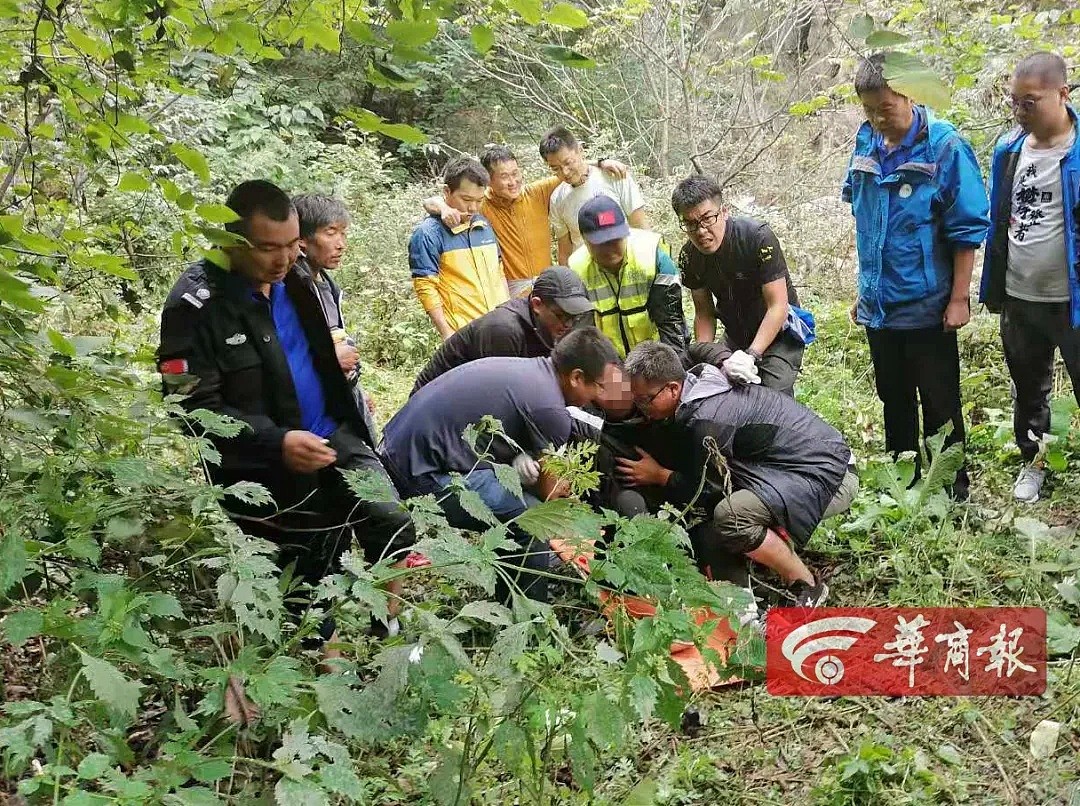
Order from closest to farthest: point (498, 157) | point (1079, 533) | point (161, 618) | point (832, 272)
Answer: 1. point (161, 618)
2. point (1079, 533)
3. point (498, 157)
4. point (832, 272)

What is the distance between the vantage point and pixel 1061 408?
4328 mm

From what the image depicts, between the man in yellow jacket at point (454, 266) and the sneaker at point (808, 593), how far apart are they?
2.26 m

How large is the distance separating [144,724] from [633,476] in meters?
2.09

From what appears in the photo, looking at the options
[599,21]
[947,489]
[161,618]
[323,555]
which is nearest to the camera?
[161,618]

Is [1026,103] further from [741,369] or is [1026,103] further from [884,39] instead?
[884,39]

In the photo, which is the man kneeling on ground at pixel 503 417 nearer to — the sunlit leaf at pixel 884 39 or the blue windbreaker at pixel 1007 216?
the blue windbreaker at pixel 1007 216

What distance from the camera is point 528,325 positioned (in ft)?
12.9

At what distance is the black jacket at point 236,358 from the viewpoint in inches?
106

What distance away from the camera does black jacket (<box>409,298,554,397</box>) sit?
3840 millimetres

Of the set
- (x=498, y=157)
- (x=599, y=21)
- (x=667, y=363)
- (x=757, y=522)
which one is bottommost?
(x=757, y=522)

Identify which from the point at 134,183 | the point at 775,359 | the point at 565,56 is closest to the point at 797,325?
the point at 775,359

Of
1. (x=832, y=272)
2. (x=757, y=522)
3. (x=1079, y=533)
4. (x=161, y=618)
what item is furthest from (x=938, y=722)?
(x=832, y=272)

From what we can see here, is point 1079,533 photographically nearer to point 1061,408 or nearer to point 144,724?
point 1061,408

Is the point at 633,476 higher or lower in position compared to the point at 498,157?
lower
